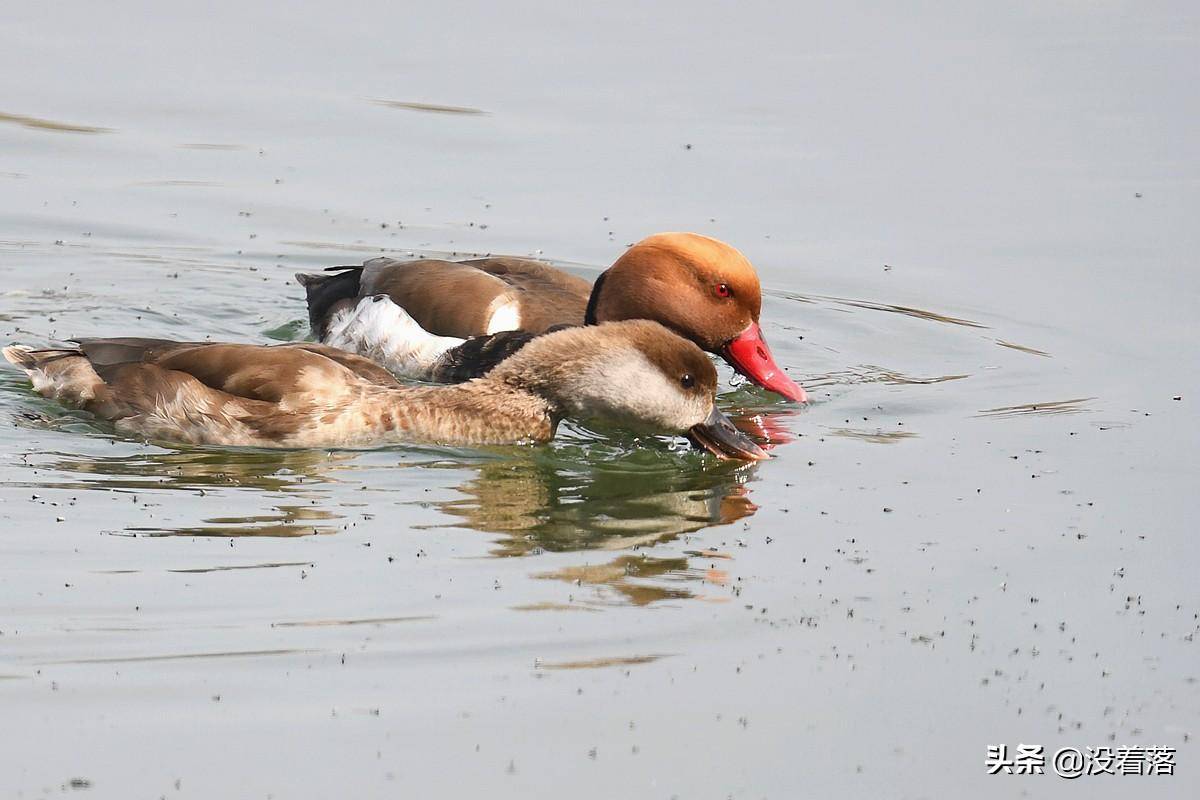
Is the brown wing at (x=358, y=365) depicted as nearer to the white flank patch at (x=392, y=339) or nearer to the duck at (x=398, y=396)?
the duck at (x=398, y=396)

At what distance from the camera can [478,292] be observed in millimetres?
10727

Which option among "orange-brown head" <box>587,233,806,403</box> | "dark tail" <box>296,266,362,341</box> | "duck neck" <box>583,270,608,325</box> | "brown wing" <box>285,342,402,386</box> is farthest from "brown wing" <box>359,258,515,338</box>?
"brown wing" <box>285,342,402,386</box>

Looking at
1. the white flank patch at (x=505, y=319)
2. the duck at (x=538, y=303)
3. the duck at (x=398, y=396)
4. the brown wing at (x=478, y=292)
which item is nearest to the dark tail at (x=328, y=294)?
the duck at (x=538, y=303)

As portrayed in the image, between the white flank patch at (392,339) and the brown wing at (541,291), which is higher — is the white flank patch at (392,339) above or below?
below

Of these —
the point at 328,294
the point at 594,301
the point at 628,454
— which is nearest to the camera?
the point at 628,454

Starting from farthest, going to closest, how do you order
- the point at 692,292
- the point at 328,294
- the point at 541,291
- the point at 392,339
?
the point at 328,294 → the point at 392,339 → the point at 541,291 → the point at 692,292

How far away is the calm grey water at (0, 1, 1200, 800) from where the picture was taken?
19.1 ft

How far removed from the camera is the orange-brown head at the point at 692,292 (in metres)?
10.1

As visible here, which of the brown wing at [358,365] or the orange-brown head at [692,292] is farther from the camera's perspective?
the orange-brown head at [692,292]

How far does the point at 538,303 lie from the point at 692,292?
99cm

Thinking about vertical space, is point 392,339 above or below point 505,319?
below

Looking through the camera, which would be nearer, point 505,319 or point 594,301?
point 594,301

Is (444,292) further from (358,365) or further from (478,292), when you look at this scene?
(358,365)

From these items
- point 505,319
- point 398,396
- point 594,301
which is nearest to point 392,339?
point 505,319
